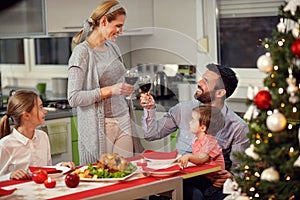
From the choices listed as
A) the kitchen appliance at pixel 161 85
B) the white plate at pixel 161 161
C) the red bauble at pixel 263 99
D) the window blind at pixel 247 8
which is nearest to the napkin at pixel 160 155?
the white plate at pixel 161 161

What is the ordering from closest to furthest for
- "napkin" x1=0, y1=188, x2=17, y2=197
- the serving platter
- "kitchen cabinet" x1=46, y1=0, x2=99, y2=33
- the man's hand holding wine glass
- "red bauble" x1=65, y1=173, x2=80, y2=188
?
"napkin" x1=0, y1=188, x2=17, y2=197 < "red bauble" x1=65, y1=173, x2=80, y2=188 < the serving platter < the man's hand holding wine glass < "kitchen cabinet" x1=46, y1=0, x2=99, y2=33

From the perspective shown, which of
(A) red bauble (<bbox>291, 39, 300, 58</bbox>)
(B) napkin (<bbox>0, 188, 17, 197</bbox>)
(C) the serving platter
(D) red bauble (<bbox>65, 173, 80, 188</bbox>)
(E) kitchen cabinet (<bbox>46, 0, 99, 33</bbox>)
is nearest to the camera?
(A) red bauble (<bbox>291, 39, 300, 58</bbox>)

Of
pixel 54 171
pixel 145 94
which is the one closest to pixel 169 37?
pixel 145 94

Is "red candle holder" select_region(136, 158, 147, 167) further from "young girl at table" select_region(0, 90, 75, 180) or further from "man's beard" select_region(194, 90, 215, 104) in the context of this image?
"man's beard" select_region(194, 90, 215, 104)

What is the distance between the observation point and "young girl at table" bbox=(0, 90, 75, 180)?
11.9 ft

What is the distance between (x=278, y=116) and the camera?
2318 mm

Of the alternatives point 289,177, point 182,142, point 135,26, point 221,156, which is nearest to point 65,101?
point 135,26

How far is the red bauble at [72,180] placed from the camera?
10.2ft

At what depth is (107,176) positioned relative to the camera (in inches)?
129

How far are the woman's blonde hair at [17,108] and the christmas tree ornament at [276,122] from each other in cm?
181

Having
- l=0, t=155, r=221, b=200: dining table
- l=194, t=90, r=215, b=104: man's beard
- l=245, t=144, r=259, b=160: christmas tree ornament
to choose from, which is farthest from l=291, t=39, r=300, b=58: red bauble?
l=194, t=90, r=215, b=104: man's beard

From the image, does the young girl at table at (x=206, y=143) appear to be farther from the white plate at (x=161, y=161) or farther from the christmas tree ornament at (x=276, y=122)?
the christmas tree ornament at (x=276, y=122)

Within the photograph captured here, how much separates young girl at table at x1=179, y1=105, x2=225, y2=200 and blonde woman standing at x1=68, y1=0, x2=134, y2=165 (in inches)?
18.0

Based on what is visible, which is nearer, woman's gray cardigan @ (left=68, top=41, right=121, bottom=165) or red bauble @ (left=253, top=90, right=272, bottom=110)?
red bauble @ (left=253, top=90, right=272, bottom=110)
